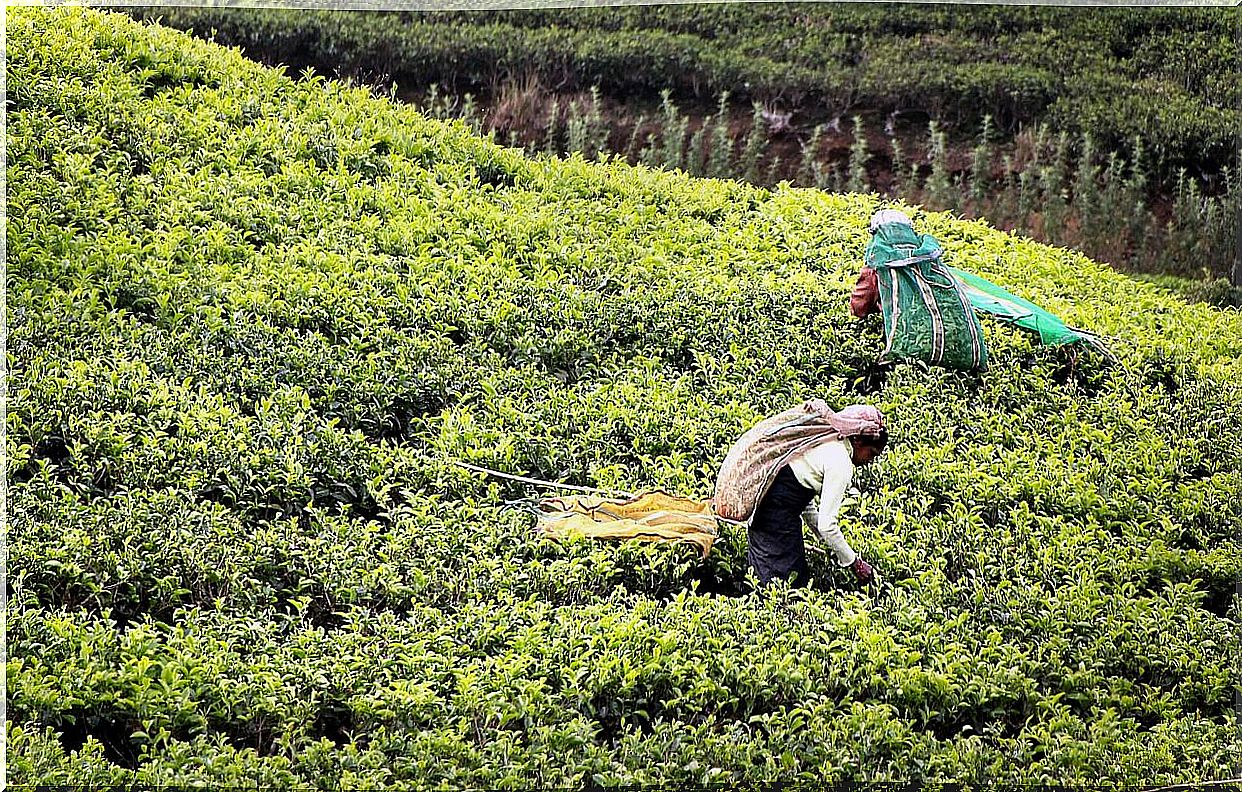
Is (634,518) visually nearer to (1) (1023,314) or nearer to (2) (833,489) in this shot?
(2) (833,489)

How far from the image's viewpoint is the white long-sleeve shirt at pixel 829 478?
4043 millimetres

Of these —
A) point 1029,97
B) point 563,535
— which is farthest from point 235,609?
point 1029,97

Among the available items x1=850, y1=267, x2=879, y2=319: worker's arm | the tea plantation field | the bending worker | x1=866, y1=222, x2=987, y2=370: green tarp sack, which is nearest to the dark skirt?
the bending worker

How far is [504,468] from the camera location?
4746 mm

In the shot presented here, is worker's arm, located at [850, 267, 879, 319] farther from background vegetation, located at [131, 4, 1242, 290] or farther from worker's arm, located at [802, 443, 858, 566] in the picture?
background vegetation, located at [131, 4, 1242, 290]

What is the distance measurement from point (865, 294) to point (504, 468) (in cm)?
178

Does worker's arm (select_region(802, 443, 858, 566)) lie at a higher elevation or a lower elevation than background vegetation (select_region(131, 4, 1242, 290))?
lower

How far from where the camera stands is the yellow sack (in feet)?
14.3

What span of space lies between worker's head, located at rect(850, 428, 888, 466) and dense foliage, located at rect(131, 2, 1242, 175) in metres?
3.46

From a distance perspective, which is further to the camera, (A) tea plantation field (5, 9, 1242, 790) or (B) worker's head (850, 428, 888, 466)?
(B) worker's head (850, 428, 888, 466)

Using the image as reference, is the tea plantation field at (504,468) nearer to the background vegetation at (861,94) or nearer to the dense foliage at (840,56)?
the background vegetation at (861,94)

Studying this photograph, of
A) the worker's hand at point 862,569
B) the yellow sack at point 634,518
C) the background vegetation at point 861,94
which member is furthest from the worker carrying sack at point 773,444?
the background vegetation at point 861,94

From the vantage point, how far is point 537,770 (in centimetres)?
335

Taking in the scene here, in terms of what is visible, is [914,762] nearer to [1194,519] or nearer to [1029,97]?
[1194,519]
